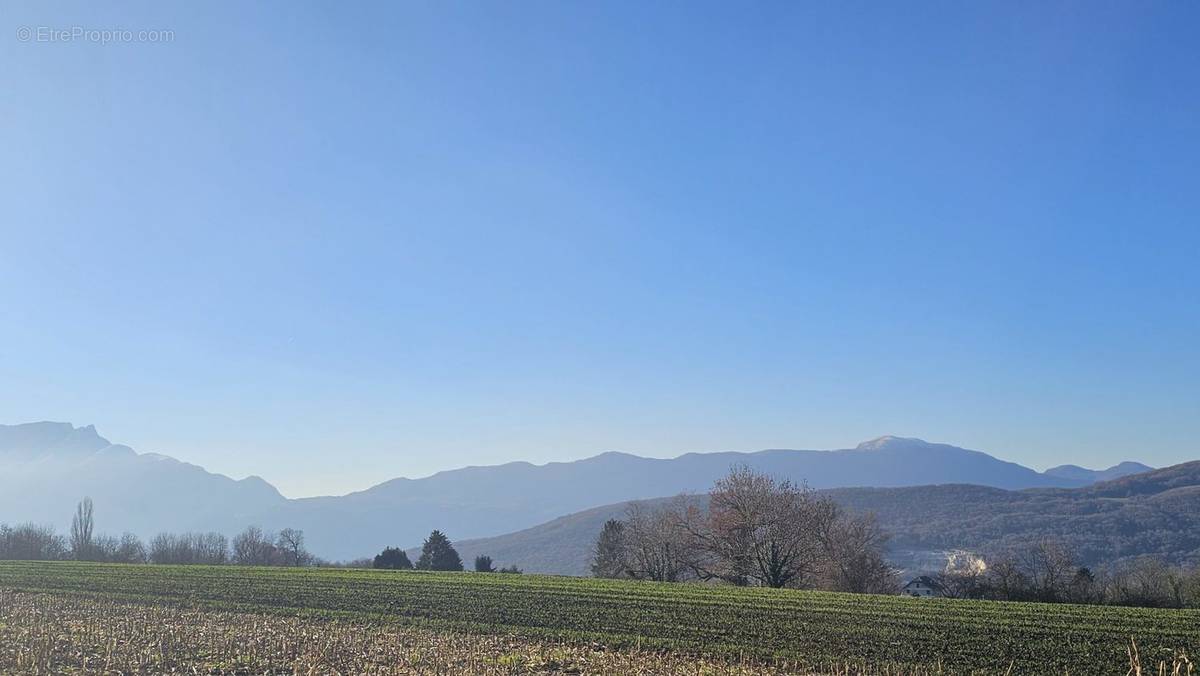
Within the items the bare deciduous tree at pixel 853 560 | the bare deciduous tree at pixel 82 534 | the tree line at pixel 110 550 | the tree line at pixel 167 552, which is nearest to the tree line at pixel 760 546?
the bare deciduous tree at pixel 853 560

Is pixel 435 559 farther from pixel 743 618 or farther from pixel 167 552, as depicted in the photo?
pixel 743 618

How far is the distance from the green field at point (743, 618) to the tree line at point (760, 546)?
25194 millimetres

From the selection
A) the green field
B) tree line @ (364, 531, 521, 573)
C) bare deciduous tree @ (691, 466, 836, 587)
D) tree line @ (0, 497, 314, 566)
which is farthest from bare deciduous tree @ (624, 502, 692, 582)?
tree line @ (0, 497, 314, 566)

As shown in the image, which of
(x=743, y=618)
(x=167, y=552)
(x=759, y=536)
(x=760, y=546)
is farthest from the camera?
(x=167, y=552)

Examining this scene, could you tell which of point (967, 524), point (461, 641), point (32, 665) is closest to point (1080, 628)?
point (461, 641)

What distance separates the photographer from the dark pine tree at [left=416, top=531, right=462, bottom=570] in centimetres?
8644

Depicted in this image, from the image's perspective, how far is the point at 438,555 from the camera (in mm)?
87438

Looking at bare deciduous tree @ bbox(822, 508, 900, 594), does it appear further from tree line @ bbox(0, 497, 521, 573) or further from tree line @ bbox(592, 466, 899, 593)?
tree line @ bbox(0, 497, 521, 573)

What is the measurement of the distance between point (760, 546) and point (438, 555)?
35.9 m

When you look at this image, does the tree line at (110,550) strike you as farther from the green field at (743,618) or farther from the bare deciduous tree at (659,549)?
the green field at (743,618)

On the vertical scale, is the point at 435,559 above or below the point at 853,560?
above

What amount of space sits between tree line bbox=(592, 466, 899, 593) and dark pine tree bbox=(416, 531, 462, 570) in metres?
15.7

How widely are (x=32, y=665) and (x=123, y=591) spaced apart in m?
26.1

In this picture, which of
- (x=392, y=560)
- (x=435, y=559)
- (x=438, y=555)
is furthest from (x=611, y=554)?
(x=392, y=560)
